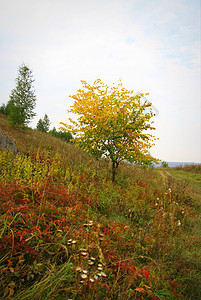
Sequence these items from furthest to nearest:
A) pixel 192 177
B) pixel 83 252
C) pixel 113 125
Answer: pixel 192 177
pixel 113 125
pixel 83 252

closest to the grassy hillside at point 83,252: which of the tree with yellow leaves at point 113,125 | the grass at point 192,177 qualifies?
the tree with yellow leaves at point 113,125

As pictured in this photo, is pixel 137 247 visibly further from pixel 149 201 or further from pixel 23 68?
pixel 23 68

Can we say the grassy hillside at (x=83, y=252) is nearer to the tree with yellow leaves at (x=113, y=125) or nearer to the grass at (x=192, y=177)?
the tree with yellow leaves at (x=113, y=125)

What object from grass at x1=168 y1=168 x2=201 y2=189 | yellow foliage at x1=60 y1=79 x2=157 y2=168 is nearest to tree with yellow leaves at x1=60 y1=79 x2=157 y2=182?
yellow foliage at x1=60 y1=79 x2=157 y2=168

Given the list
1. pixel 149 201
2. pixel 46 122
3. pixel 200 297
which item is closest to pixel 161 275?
pixel 200 297

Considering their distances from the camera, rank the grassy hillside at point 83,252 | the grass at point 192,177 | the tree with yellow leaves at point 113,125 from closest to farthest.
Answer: the grassy hillside at point 83,252
the tree with yellow leaves at point 113,125
the grass at point 192,177

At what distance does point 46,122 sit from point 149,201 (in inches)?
1291

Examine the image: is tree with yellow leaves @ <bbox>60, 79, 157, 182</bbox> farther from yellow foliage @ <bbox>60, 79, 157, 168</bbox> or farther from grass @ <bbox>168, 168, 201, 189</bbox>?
grass @ <bbox>168, 168, 201, 189</bbox>

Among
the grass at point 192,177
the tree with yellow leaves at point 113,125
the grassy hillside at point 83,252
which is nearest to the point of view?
the grassy hillside at point 83,252

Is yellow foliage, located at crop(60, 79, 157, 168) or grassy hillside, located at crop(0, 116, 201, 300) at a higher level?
yellow foliage, located at crop(60, 79, 157, 168)

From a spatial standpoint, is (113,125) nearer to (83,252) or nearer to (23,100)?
(83,252)

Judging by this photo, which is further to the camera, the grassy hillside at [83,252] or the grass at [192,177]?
the grass at [192,177]

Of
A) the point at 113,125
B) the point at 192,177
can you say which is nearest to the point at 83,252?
the point at 113,125

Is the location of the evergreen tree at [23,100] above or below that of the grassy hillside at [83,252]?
above
